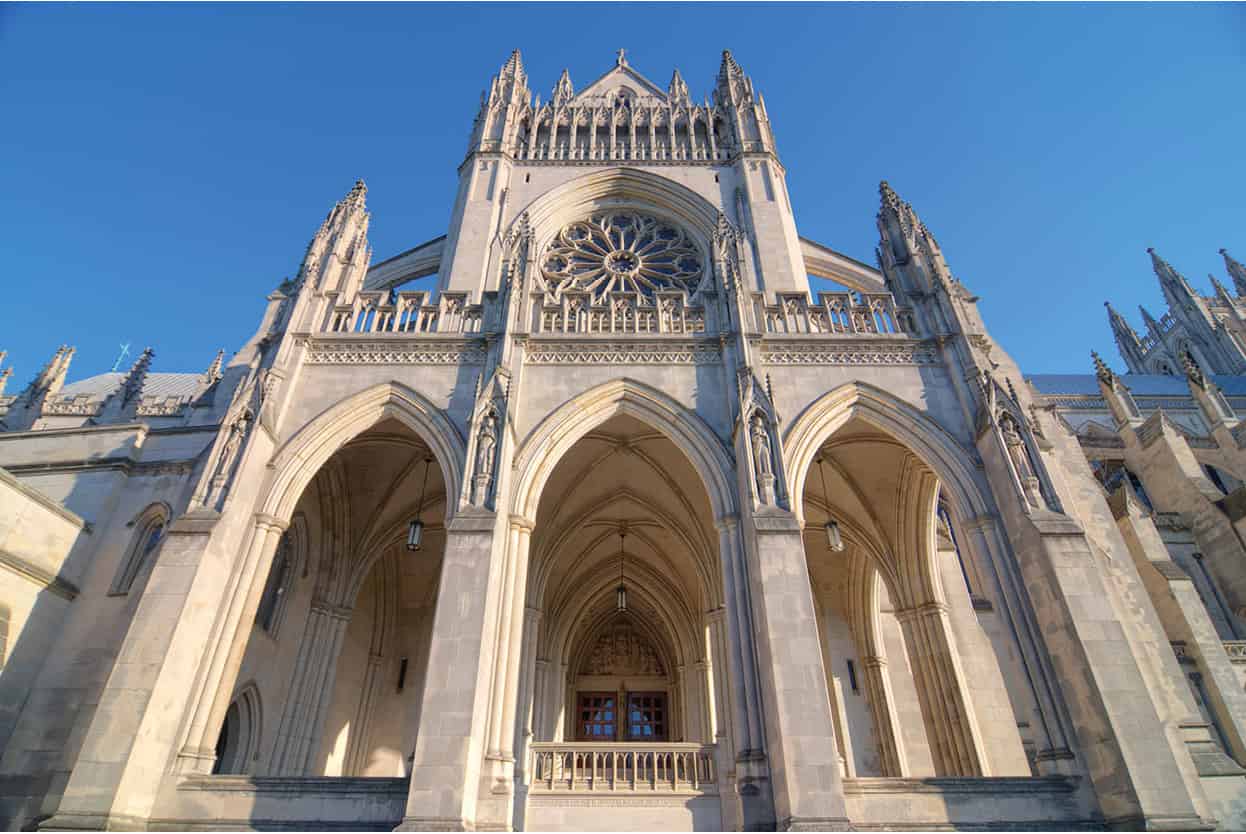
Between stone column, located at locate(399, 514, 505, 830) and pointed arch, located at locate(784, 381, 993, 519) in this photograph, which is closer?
stone column, located at locate(399, 514, 505, 830)

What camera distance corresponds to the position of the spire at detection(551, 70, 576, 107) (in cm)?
2354

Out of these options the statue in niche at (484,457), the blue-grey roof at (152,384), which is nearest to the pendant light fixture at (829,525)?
the statue in niche at (484,457)

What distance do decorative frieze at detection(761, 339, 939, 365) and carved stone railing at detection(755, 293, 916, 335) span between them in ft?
1.87

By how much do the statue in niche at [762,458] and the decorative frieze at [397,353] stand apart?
490cm

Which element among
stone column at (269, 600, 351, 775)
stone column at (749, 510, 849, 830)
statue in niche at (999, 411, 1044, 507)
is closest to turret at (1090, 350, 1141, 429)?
statue in niche at (999, 411, 1044, 507)

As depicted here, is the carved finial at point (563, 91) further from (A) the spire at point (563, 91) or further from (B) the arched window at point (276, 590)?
(B) the arched window at point (276, 590)

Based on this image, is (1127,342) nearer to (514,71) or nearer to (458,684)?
(514,71)

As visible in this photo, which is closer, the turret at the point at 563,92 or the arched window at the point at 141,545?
the arched window at the point at 141,545

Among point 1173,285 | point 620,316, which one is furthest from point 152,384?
point 1173,285

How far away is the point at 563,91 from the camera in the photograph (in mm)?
24344

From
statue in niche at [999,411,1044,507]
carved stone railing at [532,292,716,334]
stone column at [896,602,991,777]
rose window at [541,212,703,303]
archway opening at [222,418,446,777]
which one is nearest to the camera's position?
statue in niche at [999,411,1044,507]

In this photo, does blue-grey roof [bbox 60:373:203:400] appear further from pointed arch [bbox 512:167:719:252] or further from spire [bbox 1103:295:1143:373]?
spire [bbox 1103:295:1143:373]

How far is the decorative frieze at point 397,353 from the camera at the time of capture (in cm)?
1188

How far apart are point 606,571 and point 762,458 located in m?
7.79
